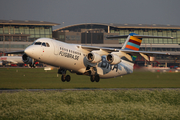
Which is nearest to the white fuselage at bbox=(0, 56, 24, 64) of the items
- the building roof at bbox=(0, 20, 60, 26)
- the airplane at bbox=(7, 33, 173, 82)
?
the building roof at bbox=(0, 20, 60, 26)

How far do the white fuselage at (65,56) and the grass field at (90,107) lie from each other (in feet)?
28.9

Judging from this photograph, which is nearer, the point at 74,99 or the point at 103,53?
the point at 74,99

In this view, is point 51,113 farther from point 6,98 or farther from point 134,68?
point 134,68

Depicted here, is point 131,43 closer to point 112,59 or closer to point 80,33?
point 112,59

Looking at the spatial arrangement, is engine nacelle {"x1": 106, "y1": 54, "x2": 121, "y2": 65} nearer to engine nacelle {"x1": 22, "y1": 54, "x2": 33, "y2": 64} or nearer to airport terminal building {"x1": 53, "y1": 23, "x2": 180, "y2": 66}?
engine nacelle {"x1": 22, "y1": 54, "x2": 33, "y2": 64}

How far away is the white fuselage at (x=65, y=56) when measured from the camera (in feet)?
90.9

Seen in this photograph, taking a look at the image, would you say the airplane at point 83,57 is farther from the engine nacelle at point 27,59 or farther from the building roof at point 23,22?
the building roof at point 23,22

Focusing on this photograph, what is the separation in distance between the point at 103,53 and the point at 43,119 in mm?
20558

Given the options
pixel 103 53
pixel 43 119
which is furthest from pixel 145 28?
pixel 43 119

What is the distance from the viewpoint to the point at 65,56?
1177 inches

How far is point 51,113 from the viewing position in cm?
1461

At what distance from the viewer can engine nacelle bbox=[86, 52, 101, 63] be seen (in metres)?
31.2

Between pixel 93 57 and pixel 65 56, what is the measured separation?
11.0 feet

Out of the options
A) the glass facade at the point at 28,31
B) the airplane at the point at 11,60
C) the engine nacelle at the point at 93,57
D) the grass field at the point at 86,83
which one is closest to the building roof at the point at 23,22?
the glass facade at the point at 28,31
